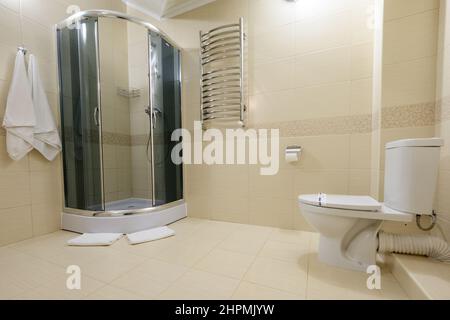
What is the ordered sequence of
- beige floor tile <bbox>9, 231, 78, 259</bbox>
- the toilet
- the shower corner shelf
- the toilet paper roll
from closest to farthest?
the toilet
beige floor tile <bbox>9, 231, 78, 259</bbox>
the toilet paper roll
the shower corner shelf

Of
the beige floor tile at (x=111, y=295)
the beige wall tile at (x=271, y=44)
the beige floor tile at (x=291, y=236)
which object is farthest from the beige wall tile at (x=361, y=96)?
the beige floor tile at (x=111, y=295)

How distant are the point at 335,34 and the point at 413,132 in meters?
0.94

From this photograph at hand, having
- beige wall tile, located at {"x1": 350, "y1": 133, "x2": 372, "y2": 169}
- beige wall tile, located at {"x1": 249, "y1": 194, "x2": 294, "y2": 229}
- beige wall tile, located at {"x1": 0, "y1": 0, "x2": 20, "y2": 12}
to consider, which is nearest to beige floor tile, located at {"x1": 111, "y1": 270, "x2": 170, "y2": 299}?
beige wall tile, located at {"x1": 249, "y1": 194, "x2": 294, "y2": 229}

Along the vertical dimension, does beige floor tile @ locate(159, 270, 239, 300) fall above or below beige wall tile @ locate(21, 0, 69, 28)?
below

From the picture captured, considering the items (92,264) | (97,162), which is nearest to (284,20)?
(97,162)

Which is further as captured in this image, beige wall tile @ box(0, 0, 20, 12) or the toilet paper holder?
the toilet paper holder

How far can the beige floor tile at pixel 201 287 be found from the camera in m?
0.98

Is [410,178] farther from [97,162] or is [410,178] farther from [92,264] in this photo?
[97,162]

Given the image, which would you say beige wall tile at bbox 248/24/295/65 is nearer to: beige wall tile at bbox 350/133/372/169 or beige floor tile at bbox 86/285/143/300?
beige wall tile at bbox 350/133/372/169

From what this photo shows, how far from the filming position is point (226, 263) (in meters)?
1.29

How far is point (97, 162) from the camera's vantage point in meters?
2.07

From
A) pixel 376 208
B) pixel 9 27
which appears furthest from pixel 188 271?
pixel 9 27

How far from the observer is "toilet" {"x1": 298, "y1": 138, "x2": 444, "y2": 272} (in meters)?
1.07

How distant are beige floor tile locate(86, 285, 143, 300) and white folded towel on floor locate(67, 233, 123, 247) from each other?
617 mm
